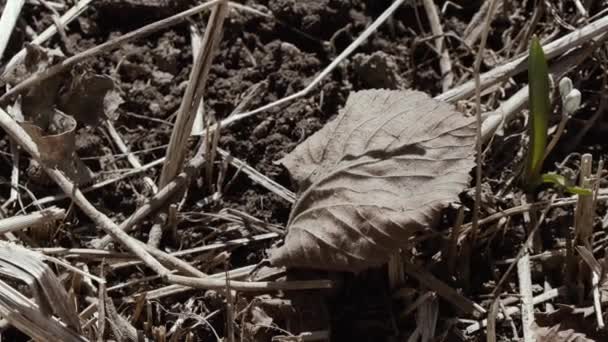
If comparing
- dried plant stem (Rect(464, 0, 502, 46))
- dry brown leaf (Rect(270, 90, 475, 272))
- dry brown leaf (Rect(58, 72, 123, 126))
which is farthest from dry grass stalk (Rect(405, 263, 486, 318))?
dry brown leaf (Rect(58, 72, 123, 126))

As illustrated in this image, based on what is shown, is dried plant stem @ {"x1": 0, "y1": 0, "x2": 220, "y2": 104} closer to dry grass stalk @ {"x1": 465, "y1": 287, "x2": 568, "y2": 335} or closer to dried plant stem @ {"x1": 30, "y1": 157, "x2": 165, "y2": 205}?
dried plant stem @ {"x1": 30, "y1": 157, "x2": 165, "y2": 205}

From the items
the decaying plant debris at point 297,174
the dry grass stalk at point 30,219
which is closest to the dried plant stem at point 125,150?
the decaying plant debris at point 297,174

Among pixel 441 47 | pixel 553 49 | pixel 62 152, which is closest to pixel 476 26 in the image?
pixel 441 47

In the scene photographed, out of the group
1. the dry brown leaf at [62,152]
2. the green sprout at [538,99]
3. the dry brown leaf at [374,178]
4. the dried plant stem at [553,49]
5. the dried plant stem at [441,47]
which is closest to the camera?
the dry brown leaf at [374,178]

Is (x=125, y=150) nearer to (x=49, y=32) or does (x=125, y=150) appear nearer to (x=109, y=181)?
(x=109, y=181)

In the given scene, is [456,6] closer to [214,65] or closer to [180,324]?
[214,65]

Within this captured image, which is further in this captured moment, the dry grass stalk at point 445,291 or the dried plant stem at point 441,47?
the dried plant stem at point 441,47

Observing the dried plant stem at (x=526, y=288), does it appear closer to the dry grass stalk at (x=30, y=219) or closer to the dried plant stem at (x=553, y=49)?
the dried plant stem at (x=553, y=49)

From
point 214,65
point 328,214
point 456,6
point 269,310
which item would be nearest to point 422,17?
point 456,6
